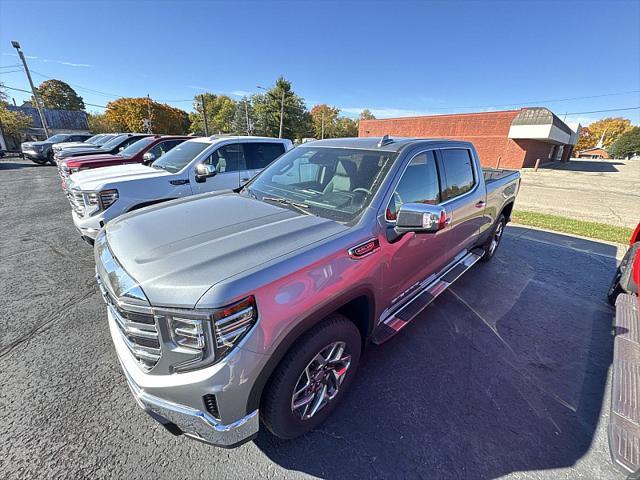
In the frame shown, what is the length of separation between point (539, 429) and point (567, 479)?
1.10ft

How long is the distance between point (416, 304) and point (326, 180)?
1.52 m

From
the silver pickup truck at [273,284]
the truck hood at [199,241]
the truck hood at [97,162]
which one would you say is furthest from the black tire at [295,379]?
the truck hood at [97,162]

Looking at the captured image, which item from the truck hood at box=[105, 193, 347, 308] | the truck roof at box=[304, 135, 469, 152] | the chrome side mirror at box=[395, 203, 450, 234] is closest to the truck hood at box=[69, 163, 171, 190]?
the truck hood at box=[105, 193, 347, 308]

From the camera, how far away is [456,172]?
3418 mm

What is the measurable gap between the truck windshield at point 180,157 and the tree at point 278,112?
48275 millimetres

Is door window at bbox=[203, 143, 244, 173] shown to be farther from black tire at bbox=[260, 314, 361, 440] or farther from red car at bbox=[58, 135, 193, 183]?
black tire at bbox=[260, 314, 361, 440]

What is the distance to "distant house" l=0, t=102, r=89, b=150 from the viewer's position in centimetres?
3778

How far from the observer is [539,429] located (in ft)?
6.76

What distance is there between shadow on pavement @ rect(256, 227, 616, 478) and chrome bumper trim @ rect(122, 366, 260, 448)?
542 mm

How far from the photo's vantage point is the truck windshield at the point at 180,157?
209 inches

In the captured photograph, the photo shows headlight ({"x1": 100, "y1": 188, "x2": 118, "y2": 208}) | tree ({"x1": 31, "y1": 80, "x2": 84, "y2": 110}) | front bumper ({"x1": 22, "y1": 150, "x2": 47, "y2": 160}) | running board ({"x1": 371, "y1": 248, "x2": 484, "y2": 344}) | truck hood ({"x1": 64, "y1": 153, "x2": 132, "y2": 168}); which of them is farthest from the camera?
tree ({"x1": 31, "y1": 80, "x2": 84, "y2": 110})

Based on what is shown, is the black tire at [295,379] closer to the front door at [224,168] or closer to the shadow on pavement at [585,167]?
the front door at [224,168]

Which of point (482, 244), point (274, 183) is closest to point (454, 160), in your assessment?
point (482, 244)

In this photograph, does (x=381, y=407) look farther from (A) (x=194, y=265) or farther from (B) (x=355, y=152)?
(B) (x=355, y=152)
